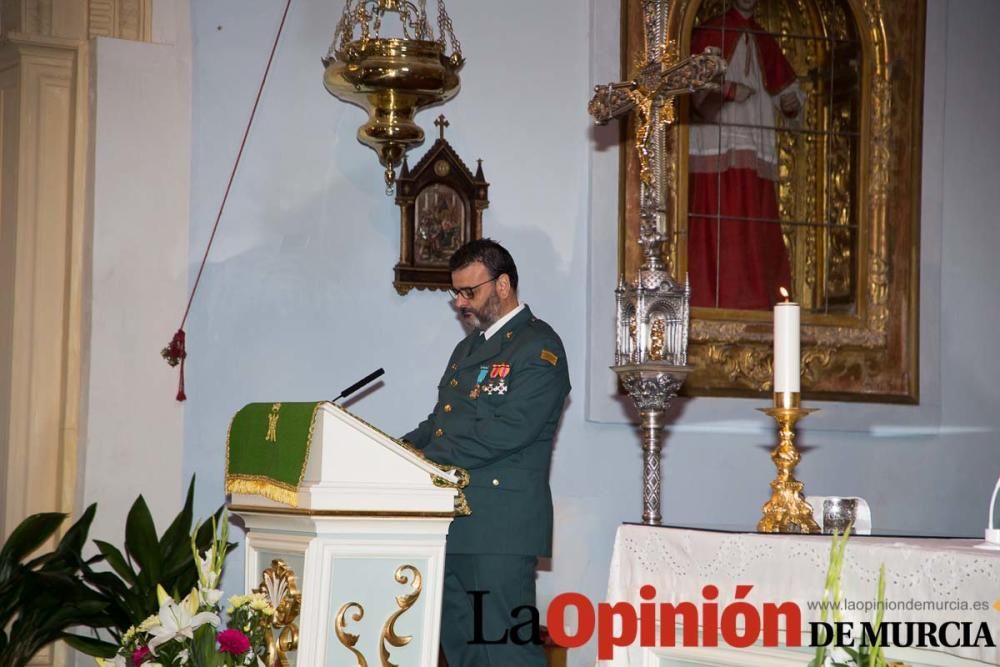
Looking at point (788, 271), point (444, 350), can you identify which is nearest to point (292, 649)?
point (444, 350)

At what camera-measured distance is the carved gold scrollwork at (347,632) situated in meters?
4.08

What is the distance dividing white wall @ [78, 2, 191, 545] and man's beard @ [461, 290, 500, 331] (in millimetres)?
1629

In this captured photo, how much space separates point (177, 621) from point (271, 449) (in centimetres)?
72

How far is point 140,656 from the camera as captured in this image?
150 inches

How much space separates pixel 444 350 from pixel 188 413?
122cm

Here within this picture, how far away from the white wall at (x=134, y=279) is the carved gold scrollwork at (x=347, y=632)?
6.61 feet

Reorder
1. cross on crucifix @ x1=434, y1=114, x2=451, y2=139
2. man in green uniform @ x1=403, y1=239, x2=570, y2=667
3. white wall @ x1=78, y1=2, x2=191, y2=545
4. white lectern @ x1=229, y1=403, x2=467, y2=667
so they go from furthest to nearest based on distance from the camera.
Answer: cross on crucifix @ x1=434, y1=114, x2=451, y2=139
white wall @ x1=78, y1=2, x2=191, y2=545
man in green uniform @ x1=403, y1=239, x2=570, y2=667
white lectern @ x1=229, y1=403, x2=467, y2=667

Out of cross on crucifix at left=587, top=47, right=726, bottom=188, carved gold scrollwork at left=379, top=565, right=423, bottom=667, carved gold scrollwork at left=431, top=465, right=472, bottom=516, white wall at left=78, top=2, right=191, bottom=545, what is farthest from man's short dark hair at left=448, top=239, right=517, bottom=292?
white wall at left=78, top=2, right=191, bottom=545

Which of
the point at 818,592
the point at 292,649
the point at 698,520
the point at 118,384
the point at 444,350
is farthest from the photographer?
the point at 698,520

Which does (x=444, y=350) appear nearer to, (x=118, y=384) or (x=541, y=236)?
(x=541, y=236)

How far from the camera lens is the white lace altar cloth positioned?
8.94 ft

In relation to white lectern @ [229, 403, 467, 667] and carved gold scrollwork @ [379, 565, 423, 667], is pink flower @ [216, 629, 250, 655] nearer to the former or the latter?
white lectern @ [229, 403, 467, 667]

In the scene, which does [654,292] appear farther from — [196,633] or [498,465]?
[196,633]

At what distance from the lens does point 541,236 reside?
21.7 feet
